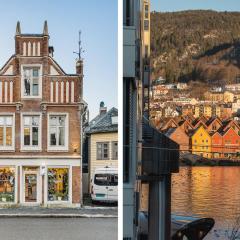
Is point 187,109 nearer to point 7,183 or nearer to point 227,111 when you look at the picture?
point 227,111

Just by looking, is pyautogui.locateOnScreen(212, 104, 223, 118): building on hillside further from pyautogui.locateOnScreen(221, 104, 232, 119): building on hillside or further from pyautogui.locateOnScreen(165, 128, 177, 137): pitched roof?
pyautogui.locateOnScreen(165, 128, 177, 137): pitched roof

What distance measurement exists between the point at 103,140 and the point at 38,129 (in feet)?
1.44

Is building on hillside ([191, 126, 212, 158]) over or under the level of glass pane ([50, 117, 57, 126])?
under

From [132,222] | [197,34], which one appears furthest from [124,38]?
[132,222]

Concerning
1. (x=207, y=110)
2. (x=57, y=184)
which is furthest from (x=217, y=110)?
(x=57, y=184)

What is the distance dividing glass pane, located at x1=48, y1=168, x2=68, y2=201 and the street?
0.14 meters

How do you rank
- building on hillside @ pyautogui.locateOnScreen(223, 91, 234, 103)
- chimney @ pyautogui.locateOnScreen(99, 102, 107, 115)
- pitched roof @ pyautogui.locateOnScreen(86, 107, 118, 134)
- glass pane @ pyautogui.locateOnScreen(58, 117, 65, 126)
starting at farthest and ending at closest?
glass pane @ pyautogui.locateOnScreen(58, 117, 65, 126) < chimney @ pyautogui.locateOnScreen(99, 102, 107, 115) < pitched roof @ pyautogui.locateOnScreen(86, 107, 118, 134) < building on hillside @ pyautogui.locateOnScreen(223, 91, 234, 103)

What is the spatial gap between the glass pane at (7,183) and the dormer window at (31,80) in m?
0.42

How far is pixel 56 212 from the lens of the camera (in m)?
3.10

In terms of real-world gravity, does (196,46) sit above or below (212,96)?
above

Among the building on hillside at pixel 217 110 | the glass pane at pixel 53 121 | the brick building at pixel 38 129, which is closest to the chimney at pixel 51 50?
the brick building at pixel 38 129

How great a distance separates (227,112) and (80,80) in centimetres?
104

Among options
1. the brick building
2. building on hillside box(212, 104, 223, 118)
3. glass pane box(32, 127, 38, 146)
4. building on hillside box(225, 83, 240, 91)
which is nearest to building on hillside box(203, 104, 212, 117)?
building on hillside box(212, 104, 223, 118)

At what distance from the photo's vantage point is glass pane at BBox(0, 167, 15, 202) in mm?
3109
